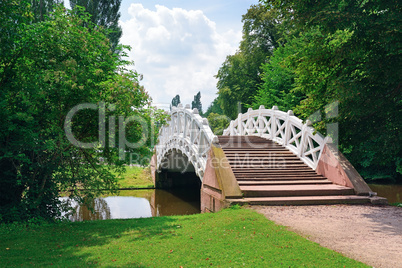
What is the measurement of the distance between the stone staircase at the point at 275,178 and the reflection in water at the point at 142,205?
508 centimetres

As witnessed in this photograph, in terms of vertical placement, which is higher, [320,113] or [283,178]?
[320,113]

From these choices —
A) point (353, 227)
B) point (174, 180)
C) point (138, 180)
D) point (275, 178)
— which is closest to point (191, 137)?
point (275, 178)

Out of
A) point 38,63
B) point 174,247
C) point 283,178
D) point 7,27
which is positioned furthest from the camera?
point 283,178

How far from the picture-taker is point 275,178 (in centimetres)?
1262

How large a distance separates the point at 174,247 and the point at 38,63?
20.6ft

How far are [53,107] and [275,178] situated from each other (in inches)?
325

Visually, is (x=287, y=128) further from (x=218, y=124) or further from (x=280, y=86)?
(x=218, y=124)

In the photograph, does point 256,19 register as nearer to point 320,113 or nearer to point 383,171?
point 383,171

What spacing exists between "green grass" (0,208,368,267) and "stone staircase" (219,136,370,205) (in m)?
2.41

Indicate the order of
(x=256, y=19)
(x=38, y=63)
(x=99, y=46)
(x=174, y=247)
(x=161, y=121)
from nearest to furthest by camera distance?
(x=174, y=247)
(x=38, y=63)
(x=99, y=46)
(x=161, y=121)
(x=256, y=19)

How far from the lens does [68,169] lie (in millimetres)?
9703

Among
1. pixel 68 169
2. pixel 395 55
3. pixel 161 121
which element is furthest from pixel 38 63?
pixel 395 55

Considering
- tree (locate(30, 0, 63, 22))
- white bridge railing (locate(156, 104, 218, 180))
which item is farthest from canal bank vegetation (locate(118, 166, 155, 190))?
tree (locate(30, 0, 63, 22))

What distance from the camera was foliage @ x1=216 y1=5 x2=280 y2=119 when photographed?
3303cm
